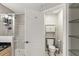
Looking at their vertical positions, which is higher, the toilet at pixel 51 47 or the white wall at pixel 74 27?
the white wall at pixel 74 27

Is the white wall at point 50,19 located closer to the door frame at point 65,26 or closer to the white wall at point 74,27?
the door frame at point 65,26

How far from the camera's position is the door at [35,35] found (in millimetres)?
1691

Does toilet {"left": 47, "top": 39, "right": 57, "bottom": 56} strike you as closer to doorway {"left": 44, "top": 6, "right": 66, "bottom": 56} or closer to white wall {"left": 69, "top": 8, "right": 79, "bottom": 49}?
doorway {"left": 44, "top": 6, "right": 66, "bottom": 56}

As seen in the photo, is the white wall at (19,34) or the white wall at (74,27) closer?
the white wall at (19,34)

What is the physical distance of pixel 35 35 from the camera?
177 centimetres

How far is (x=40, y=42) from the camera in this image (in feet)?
5.83

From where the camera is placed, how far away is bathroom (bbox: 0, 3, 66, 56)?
1501 mm

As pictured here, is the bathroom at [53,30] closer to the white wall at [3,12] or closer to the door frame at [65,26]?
the door frame at [65,26]

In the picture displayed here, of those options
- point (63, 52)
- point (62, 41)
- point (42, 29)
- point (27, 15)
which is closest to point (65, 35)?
point (62, 41)

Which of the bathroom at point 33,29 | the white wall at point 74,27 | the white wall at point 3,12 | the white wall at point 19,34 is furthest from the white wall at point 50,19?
the white wall at point 3,12

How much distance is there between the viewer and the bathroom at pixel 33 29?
4.92ft

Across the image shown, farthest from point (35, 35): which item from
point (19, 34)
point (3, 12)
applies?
point (3, 12)

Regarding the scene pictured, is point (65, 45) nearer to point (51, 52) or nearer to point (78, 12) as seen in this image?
point (51, 52)

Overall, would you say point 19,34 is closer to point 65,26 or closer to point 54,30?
point 54,30
